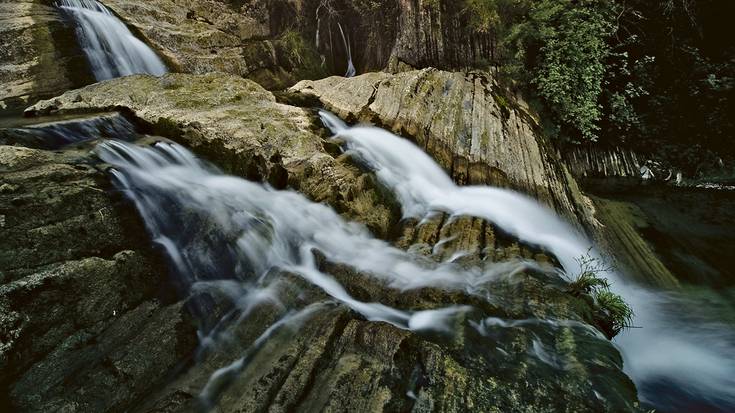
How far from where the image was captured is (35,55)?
8.49 m

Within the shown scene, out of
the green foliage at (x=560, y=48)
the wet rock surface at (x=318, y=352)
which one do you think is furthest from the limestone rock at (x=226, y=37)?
the wet rock surface at (x=318, y=352)

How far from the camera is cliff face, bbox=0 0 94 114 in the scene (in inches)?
320

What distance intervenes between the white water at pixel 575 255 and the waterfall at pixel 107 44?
5434 millimetres

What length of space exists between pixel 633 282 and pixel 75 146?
898 centimetres

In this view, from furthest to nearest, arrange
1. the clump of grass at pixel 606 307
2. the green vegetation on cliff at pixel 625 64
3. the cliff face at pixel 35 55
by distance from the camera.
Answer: the green vegetation on cliff at pixel 625 64, the cliff face at pixel 35 55, the clump of grass at pixel 606 307

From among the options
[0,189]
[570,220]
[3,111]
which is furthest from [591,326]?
[3,111]

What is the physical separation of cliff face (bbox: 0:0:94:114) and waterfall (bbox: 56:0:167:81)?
24cm

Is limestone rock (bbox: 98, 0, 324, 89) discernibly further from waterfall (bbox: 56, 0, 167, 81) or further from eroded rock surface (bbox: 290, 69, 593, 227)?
eroded rock surface (bbox: 290, 69, 593, 227)

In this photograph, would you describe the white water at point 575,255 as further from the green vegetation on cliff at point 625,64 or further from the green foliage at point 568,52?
the green vegetation on cliff at point 625,64

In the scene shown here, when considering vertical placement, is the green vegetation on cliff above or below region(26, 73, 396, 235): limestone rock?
above

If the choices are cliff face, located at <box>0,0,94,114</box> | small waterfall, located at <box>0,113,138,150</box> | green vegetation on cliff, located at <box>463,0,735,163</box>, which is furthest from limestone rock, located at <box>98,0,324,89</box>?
green vegetation on cliff, located at <box>463,0,735,163</box>

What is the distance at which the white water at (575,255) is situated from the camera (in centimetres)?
454

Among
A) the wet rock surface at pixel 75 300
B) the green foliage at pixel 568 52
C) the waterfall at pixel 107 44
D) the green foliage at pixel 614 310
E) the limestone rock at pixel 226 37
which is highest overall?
the green foliage at pixel 568 52

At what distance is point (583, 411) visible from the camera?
118 inches
